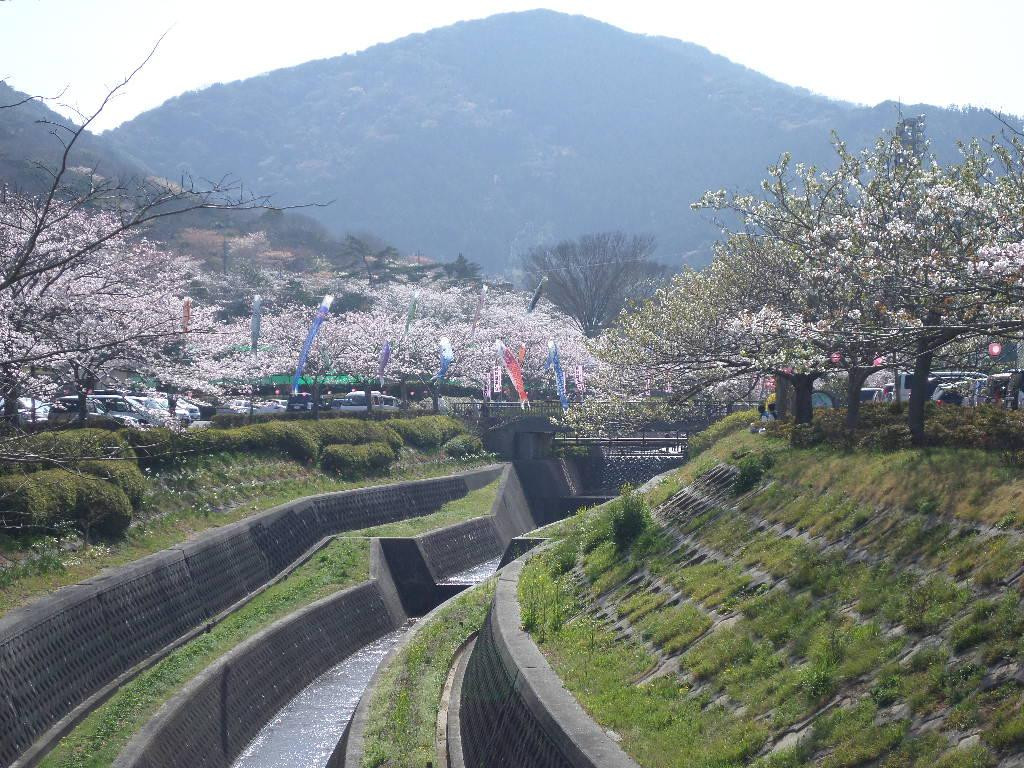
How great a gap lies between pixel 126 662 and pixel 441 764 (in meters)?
7.36

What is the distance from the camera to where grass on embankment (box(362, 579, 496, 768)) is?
1359 centimetres

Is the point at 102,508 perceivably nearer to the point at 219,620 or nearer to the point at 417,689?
the point at 219,620

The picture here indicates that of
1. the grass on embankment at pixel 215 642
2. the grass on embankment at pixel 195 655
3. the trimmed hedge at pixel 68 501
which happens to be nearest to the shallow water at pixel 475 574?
the grass on embankment at pixel 215 642

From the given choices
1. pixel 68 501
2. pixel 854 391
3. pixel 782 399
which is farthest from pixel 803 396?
pixel 68 501

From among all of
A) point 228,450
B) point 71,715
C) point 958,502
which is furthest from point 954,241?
point 228,450

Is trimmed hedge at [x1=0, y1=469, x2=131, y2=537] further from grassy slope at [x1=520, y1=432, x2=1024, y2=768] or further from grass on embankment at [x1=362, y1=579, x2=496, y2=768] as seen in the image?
grassy slope at [x1=520, y1=432, x2=1024, y2=768]

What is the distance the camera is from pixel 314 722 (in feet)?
66.0

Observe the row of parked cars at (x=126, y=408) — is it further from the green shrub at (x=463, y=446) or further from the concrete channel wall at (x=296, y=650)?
the green shrub at (x=463, y=446)

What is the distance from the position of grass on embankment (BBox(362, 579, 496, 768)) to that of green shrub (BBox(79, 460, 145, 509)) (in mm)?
6838

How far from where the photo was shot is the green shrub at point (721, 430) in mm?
36969

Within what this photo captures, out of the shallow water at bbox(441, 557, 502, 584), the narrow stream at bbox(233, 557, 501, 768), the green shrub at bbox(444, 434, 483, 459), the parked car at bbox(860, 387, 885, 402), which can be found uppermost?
the parked car at bbox(860, 387, 885, 402)

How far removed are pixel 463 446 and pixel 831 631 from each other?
134ft

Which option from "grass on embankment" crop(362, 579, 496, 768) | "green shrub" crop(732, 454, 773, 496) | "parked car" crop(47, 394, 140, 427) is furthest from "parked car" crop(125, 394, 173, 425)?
"green shrub" crop(732, 454, 773, 496)

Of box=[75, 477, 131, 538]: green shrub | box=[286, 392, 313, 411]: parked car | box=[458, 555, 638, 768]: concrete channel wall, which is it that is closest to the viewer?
box=[458, 555, 638, 768]: concrete channel wall
